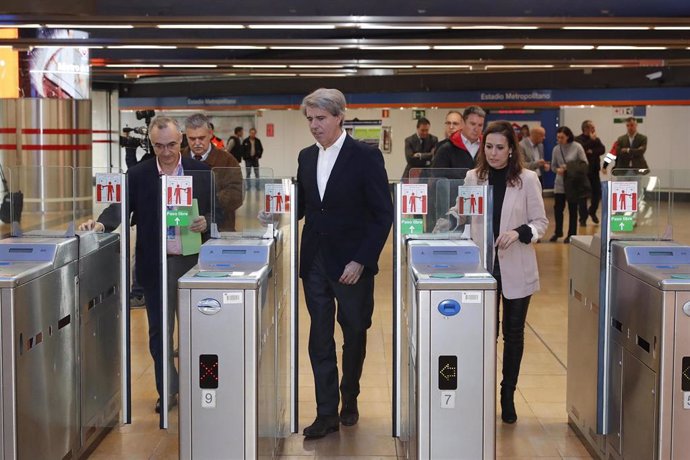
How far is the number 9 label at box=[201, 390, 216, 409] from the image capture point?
11.0 feet

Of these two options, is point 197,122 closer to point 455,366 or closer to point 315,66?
point 455,366

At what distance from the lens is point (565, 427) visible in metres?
4.77

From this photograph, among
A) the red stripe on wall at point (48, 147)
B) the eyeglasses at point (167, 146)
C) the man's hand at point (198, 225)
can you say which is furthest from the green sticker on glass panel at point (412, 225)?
the red stripe on wall at point (48, 147)

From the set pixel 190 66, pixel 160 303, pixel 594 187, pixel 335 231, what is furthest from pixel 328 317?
pixel 594 187

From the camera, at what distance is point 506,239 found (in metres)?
4.43

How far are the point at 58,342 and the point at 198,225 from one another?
917 mm

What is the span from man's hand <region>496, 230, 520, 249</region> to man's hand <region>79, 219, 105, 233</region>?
187 centimetres

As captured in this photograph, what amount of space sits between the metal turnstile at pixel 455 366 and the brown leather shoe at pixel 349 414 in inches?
55.7

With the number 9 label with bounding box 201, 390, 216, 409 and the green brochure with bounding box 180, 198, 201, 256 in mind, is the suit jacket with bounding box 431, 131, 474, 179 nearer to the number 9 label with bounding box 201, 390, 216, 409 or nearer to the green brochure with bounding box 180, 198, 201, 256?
the green brochure with bounding box 180, 198, 201, 256

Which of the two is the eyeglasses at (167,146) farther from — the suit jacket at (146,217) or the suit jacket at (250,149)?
the suit jacket at (250,149)

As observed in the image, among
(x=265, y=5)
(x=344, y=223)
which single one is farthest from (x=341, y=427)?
(x=265, y=5)

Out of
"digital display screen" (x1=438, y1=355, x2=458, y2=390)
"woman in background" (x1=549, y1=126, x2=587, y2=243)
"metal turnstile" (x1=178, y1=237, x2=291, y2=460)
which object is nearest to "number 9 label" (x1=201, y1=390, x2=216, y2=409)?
"metal turnstile" (x1=178, y1=237, x2=291, y2=460)

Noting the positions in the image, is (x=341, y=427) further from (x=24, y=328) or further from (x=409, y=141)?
(x=409, y=141)

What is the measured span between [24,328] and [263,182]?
4.27 ft
